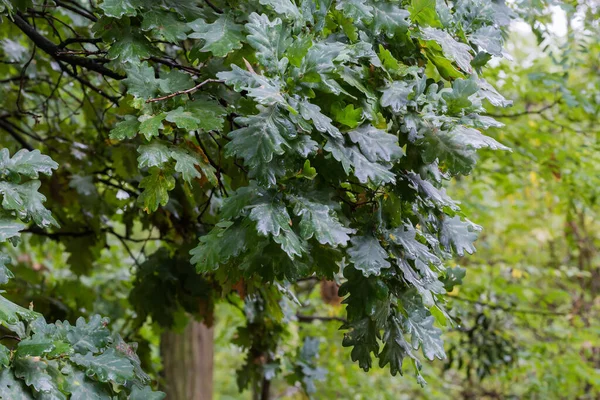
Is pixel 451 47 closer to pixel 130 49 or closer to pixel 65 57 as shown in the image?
pixel 130 49

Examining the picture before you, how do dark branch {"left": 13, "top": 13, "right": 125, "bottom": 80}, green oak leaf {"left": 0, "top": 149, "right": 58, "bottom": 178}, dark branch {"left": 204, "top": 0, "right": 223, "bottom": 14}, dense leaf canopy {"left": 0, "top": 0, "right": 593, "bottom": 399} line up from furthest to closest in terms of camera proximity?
1. dark branch {"left": 13, "top": 13, "right": 125, "bottom": 80}
2. dark branch {"left": 204, "top": 0, "right": 223, "bottom": 14}
3. green oak leaf {"left": 0, "top": 149, "right": 58, "bottom": 178}
4. dense leaf canopy {"left": 0, "top": 0, "right": 593, "bottom": 399}

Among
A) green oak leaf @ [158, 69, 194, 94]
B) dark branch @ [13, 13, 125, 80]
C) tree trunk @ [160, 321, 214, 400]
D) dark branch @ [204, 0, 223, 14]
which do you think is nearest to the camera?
green oak leaf @ [158, 69, 194, 94]

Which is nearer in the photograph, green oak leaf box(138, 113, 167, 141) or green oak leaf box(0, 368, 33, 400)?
green oak leaf box(0, 368, 33, 400)

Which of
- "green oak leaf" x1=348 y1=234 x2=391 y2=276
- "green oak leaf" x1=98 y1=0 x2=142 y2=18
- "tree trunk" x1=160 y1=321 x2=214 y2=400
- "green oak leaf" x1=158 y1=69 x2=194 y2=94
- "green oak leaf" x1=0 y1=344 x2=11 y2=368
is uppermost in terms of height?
"green oak leaf" x1=98 y1=0 x2=142 y2=18

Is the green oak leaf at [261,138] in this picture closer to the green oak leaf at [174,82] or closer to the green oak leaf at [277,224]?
the green oak leaf at [277,224]

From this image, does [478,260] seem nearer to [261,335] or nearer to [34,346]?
[261,335]

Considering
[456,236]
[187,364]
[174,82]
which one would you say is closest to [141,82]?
[174,82]

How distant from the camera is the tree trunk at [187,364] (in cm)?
369

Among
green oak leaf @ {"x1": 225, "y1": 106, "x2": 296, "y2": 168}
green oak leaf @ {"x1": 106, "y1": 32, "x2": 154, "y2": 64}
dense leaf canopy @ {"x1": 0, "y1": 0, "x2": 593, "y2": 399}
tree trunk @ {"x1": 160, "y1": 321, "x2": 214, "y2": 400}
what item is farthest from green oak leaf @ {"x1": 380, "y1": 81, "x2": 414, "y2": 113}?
tree trunk @ {"x1": 160, "y1": 321, "x2": 214, "y2": 400}

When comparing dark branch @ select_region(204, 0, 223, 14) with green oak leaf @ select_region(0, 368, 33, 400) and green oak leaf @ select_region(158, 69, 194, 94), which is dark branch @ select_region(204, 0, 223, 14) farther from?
green oak leaf @ select_region(0, 368, 33, 400)

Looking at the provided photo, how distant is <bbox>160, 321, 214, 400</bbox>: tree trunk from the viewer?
3686 mm

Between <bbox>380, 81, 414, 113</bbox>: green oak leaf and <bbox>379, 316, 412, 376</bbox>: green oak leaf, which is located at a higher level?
<bbox>380, 81, 414, 113</bbox>: green oak leaf

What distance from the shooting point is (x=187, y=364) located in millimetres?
3703

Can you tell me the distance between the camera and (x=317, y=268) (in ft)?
4.96
